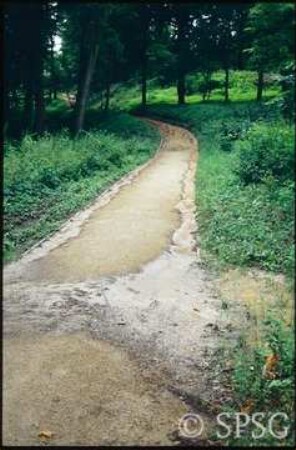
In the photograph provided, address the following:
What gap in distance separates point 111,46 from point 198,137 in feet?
36.3

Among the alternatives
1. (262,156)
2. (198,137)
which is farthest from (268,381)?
(198,137)

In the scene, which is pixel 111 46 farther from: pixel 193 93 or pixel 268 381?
pixel 268 381

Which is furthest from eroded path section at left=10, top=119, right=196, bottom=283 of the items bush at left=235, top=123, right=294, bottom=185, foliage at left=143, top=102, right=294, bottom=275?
bush at left=235, top=123, right=294, bottom=185

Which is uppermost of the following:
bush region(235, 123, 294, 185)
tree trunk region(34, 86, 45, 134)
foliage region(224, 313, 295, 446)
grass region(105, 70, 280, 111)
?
grass region(105, 70, 280, 111)

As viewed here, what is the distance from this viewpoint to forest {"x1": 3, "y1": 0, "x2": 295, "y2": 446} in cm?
805

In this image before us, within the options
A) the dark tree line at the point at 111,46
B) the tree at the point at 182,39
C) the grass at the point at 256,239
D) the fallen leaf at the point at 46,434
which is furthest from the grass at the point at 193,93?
the fallen leaf at the point at 46,434

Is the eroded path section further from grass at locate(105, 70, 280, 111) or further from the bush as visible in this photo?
grass at locate(105, 70, 280, 111)

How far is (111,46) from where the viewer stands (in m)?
37.7

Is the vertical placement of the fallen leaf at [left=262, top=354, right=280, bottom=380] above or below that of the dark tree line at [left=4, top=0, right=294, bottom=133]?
below

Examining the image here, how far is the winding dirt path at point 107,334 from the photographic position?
6320 mm

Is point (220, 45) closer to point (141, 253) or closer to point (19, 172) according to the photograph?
point (19, 172)

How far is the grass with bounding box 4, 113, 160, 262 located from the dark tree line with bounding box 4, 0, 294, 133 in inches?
289

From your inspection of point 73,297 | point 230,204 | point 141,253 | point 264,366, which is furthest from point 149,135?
point 264,366

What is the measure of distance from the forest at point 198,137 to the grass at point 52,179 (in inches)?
2.1
